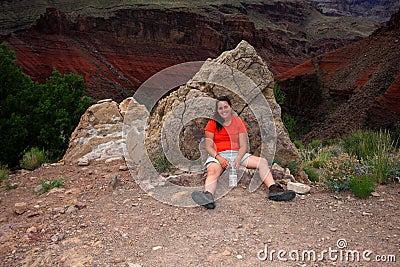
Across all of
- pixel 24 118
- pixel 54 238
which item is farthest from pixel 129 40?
pixel 54 238

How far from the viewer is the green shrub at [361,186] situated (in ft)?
15.6

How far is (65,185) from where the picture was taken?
18.4 feet

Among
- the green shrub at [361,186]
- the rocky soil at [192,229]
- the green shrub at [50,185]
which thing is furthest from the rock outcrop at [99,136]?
the green shrub at [361,186]

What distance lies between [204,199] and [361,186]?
2.12 metres

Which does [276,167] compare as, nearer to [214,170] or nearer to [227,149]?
[227,149]

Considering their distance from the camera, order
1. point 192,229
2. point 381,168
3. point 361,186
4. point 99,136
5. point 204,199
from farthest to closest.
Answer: point 99,136
point 381,168
point 361,186
point 204,199
point 192,229

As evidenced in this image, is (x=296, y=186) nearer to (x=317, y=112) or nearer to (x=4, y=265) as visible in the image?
(x=4, y=265)

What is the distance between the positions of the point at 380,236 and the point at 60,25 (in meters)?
48.3

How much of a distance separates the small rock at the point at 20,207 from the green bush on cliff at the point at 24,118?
14.9 ft

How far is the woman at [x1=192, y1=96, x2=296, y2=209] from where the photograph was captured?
15.4ft

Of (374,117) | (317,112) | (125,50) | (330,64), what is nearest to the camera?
(374,117)

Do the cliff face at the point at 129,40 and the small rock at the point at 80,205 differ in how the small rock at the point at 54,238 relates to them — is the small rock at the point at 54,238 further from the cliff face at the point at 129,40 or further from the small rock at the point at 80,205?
the cliff face at the point at 129,40

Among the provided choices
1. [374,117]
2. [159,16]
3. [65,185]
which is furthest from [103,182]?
[159,16]

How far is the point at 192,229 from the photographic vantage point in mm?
3896
